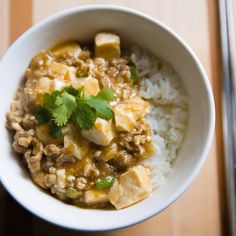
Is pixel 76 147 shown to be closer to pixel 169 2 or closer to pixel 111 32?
pixel 111 32

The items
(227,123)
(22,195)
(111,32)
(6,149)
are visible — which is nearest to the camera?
(22,195)

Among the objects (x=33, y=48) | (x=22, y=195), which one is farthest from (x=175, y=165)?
(x=33, y=48)

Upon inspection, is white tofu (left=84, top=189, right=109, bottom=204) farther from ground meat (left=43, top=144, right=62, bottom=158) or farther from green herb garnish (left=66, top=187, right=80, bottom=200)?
ground meat (left=43, top=144, right=62, bottom=158)

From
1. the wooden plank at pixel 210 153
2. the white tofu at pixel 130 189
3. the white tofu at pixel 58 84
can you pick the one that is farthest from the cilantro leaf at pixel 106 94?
the wooden plank at pixel 210 153

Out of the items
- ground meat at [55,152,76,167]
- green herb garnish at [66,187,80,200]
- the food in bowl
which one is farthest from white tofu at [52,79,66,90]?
green herb garnish at [66,187,80,200]

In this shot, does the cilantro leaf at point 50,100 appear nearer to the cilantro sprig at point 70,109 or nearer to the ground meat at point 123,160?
the cilantro sprig at point 70,109

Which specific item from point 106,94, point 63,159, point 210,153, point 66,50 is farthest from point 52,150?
point 210,153
